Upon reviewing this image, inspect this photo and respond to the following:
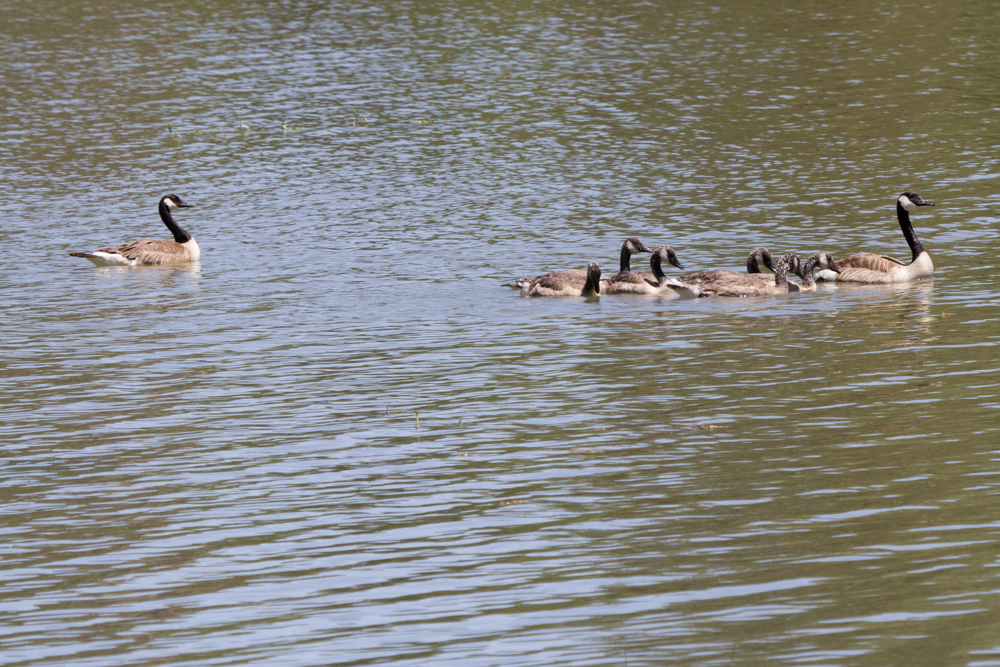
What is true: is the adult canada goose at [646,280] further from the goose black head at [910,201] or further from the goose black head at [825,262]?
the goose black head at [910,201]

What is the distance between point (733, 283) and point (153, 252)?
40.7 ft

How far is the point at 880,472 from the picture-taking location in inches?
511

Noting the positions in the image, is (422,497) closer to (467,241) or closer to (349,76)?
(467,241)

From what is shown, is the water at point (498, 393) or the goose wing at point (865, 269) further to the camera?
the goose wing at point (865, 269)

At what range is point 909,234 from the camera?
2550 centimetres

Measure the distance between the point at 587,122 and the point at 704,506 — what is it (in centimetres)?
3279

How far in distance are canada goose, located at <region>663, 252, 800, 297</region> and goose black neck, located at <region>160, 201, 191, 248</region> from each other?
1113cm

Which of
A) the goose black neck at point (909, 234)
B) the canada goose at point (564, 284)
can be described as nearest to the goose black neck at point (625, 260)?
the canada goose at point (564, 284)

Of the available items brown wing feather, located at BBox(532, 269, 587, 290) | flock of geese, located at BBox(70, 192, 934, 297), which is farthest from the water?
brown wing feather, located at BBox(532, 269, 587, 290)

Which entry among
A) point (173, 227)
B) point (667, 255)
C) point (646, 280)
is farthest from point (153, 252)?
point (667, 255)

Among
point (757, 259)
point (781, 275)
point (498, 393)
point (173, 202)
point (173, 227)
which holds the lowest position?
point (498, 393)

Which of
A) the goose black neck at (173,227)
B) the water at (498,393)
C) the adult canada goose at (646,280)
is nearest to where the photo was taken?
the water at (498,393)

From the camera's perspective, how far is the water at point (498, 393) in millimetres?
10039

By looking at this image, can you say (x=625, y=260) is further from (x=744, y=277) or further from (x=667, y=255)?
(x=744, y=277)
